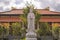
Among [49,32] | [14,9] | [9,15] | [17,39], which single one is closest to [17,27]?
[17,39]

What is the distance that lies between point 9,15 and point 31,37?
1738cm

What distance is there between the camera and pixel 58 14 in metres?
36.3

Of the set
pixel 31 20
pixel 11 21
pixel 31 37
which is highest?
pixel 31 20

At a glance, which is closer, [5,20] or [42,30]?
[42,30]

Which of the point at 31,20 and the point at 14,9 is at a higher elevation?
the point at 31,20

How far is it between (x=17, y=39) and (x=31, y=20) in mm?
8132

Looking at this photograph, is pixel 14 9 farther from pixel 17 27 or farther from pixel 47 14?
pixel 17 27

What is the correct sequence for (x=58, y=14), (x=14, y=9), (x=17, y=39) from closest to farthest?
(x=17, y=39) → (x=58, y=14) → (x=14, y=9)

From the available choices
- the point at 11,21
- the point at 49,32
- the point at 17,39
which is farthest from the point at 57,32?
the point at 11,21

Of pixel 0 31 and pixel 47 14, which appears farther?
pixel 47 14

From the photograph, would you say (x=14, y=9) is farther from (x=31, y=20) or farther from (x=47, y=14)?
(x=31, y=20)

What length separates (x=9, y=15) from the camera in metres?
36.6

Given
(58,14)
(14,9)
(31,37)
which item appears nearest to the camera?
(31,37)

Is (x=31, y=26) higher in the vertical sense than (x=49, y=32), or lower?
higher
